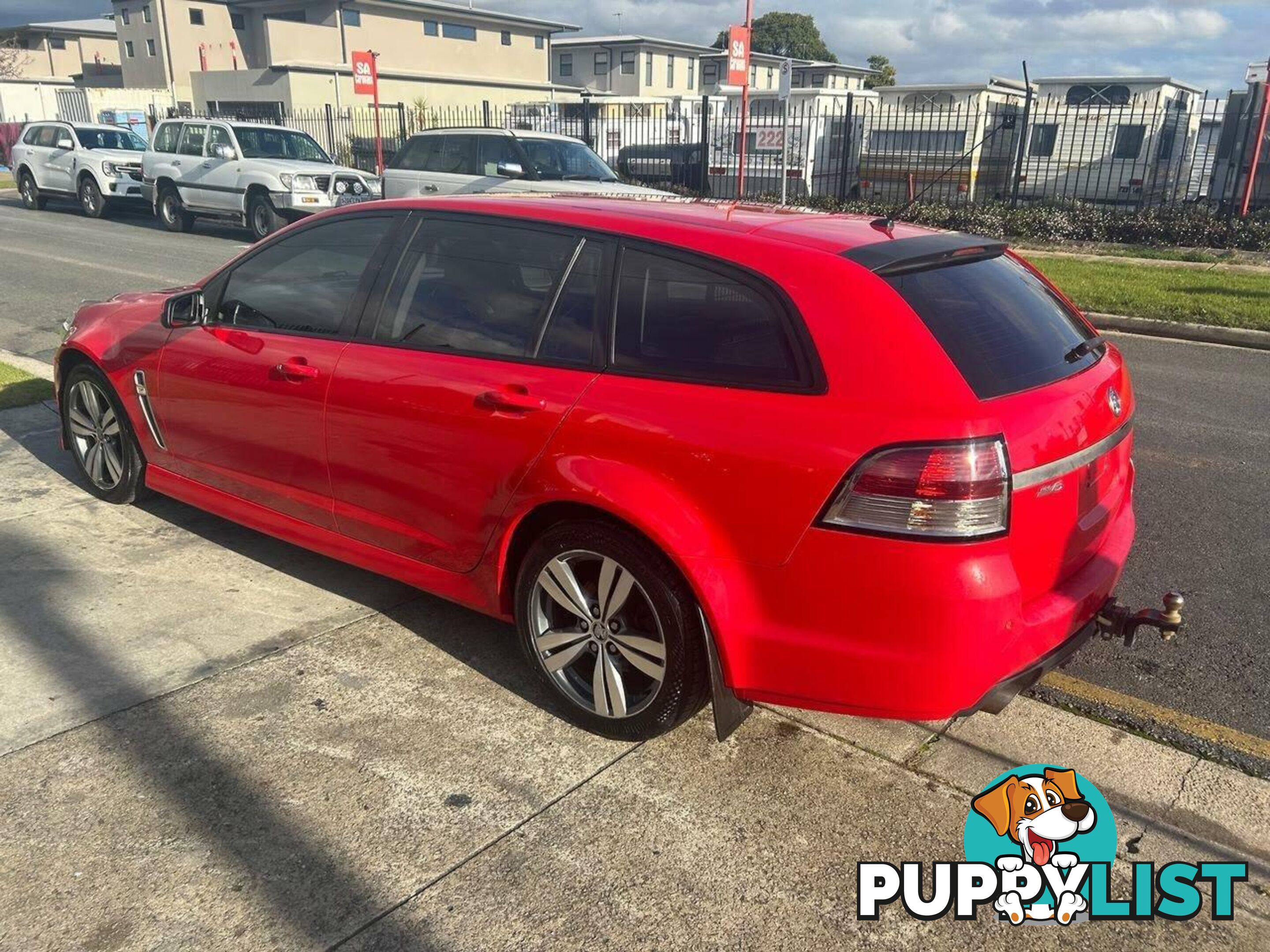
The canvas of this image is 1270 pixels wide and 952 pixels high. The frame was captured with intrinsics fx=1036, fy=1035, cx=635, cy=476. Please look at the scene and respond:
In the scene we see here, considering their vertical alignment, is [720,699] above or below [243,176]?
below

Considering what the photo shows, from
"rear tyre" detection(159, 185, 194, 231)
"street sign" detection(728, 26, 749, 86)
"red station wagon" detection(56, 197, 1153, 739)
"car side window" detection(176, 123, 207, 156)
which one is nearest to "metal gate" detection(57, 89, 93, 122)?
"rear tyre" detection(159, 185, 194, 231)

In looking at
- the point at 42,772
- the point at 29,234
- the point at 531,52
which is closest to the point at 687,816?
the point at 42,772

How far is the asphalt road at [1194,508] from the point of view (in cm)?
371

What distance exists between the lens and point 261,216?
16938 mm

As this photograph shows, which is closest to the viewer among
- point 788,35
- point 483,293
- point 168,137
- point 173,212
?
point 483,293

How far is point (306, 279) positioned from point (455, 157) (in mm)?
11162

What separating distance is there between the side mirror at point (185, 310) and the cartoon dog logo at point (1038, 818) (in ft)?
11.7

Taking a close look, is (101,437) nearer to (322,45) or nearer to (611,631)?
(611,631)

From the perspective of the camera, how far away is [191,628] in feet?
12.9

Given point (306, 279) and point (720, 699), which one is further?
point (306, 279)

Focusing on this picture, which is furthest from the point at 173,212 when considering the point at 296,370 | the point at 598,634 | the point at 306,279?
the point at 598,634

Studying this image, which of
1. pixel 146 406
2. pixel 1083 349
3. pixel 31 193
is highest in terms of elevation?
pixel 1083 349

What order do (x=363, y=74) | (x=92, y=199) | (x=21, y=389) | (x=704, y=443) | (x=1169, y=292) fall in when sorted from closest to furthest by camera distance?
(x=704, y=443), (x=21, y=389), (x=1169, y=292), (x=92, y=199), (x=363, y=74)

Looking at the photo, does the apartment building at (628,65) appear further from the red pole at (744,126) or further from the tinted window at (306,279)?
the tinted window at (306,279)
